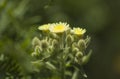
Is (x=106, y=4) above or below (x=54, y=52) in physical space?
above

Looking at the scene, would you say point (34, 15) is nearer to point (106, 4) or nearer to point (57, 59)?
point (57, 59)

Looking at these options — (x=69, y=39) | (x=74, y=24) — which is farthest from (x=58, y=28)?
(x=74, y=24)

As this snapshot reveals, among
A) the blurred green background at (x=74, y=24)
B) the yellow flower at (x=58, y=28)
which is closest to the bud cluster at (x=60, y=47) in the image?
the yellow flower at (x=58, y=28)

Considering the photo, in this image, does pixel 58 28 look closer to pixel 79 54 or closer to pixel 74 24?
pixel 79 54

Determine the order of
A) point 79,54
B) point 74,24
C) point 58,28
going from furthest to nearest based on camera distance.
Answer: point 74,24 → point 58,28 → point 79,54

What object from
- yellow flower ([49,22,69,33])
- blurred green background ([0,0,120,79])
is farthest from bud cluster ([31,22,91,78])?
blurred green background ([0,0,120,79])

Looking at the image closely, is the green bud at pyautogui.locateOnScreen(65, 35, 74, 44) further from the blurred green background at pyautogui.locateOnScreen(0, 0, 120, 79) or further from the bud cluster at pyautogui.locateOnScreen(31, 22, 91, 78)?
the blurred green background at pyautogui.locateOnScreen(0, 0, 120, 79)

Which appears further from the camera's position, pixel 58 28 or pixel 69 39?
pixel 58 28

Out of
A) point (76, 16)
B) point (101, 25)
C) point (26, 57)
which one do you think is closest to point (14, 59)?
point (26, 57)
